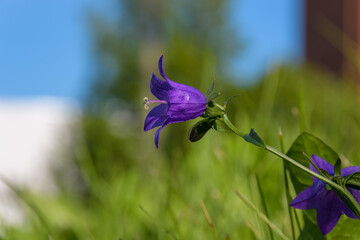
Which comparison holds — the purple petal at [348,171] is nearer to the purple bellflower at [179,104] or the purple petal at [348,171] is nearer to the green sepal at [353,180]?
the green sepal at [353,180]

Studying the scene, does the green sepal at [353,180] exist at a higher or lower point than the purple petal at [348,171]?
higher

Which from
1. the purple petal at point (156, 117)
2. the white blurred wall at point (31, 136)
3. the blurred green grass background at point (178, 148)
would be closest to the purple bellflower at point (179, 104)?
the purple petal at point (156, 117)

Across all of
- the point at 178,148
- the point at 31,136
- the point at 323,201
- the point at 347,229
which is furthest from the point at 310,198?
the point at 31,136

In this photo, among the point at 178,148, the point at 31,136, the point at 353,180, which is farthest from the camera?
the point at 31,136

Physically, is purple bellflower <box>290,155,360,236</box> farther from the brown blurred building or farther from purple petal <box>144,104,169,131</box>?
the brown blurred building

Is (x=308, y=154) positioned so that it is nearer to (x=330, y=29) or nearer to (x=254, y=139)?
(x=254, y=139)

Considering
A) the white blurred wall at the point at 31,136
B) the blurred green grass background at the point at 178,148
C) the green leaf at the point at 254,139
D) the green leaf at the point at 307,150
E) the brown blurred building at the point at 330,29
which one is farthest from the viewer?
the brown blurred building at the point at 330,29
